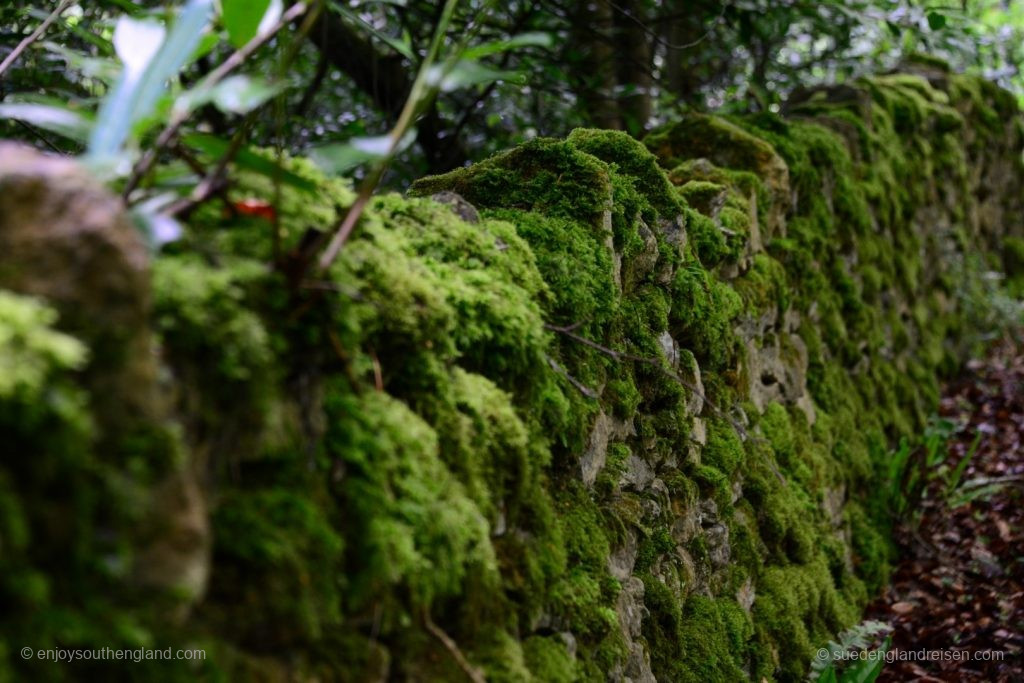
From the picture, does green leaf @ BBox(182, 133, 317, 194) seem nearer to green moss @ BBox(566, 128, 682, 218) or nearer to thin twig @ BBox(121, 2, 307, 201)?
thin twig @ BBox(121, 2, 307, 201)

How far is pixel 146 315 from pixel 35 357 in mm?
116

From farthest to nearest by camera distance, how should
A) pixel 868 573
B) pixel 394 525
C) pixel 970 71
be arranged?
pixel 970 71 → pixel 868 573 → pixel 394 525

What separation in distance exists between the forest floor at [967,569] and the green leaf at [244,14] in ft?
9.50

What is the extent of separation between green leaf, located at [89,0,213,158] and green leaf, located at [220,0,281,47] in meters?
0.09

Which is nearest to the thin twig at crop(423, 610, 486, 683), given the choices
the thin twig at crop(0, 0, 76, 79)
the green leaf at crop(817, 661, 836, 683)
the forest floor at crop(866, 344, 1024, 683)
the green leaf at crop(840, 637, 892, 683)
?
the thin twig at crop(0, 0, 76, 79)

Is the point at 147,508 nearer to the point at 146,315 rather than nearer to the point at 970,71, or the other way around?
the point at 146,315

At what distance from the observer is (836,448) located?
3.81 m

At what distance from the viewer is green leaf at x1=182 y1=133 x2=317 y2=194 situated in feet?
3.82

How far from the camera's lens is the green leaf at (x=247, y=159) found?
116cm

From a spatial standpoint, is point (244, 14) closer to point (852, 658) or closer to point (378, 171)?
point (378, 171)

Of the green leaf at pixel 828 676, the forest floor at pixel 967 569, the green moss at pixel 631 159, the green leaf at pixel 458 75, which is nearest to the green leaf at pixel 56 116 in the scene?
the green leaf at pixel 458 75

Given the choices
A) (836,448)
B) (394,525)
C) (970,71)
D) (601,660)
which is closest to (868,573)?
(836,448)

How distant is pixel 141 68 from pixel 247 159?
0.17 m

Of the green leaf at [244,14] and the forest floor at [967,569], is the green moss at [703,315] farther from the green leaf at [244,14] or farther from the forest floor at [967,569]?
the green leaf at [244,14]
